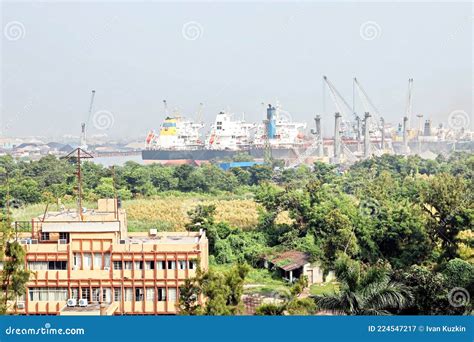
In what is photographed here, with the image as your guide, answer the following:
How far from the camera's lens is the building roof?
6.24 metres

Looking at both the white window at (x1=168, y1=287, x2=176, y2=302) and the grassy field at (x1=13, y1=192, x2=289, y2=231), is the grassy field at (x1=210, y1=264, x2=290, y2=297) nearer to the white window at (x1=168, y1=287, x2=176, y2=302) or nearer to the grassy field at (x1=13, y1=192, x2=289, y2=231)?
the white window at (x1=168, y1=287, x2=176, y2=302)

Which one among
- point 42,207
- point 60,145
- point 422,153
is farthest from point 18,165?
point 422,153

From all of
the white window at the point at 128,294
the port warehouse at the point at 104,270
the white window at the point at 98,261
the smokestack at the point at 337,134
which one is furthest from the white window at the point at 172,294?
the smokestack at the point at 337,134

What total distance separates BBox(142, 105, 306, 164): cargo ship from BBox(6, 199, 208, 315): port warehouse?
54.8 ft

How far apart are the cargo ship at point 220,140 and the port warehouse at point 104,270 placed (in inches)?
658

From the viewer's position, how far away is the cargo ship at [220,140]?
72.3 feet

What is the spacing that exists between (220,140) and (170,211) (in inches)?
520

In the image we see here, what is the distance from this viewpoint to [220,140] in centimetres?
2205

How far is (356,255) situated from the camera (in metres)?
6.34

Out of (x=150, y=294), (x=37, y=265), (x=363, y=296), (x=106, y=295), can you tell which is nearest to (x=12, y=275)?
(x=37, y=265)

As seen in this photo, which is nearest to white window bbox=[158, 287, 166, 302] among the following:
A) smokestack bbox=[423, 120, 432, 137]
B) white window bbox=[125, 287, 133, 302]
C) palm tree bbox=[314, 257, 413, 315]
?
white window bbox=[125, 287, 133, 302]

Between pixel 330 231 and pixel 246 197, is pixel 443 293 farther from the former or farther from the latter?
pixel 246 197

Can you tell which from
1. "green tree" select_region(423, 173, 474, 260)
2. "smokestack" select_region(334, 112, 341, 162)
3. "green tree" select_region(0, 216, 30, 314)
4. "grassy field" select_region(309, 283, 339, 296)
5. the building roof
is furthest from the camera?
"smokestack" select_region(334, 112, 341, 162)

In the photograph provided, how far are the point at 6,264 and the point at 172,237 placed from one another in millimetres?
1581
